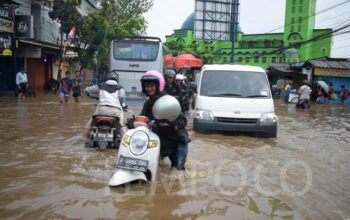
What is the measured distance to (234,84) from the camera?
9.75m

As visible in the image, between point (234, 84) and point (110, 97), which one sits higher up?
point (234, 84)

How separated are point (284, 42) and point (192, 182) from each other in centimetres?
5201

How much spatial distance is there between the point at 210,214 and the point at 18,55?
19.4 m

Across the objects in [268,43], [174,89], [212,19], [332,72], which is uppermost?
[212,19]

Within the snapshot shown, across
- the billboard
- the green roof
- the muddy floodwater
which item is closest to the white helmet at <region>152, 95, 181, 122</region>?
the muddy floodwater

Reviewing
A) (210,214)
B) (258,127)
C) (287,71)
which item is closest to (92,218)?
(210,214)

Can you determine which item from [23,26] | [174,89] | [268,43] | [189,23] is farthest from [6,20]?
[189,23]

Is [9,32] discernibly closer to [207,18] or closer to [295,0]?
Answer: [207,18]

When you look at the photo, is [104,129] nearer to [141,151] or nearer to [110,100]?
[110,100]

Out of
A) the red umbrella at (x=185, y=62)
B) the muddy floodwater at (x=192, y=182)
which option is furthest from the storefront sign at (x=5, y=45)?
the red umbrella at (x=185, y=62)

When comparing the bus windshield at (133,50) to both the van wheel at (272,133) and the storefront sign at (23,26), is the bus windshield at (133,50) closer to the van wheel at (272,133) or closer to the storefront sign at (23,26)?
the storefront sign at (23,26)

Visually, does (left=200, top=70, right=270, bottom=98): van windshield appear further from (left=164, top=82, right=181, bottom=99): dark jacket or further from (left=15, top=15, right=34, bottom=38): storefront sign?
(left=15, top=15, right=34, bottom=38): storefront sign

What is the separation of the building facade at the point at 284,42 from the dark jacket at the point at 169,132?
144 feet

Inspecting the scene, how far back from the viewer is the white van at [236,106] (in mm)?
9078
